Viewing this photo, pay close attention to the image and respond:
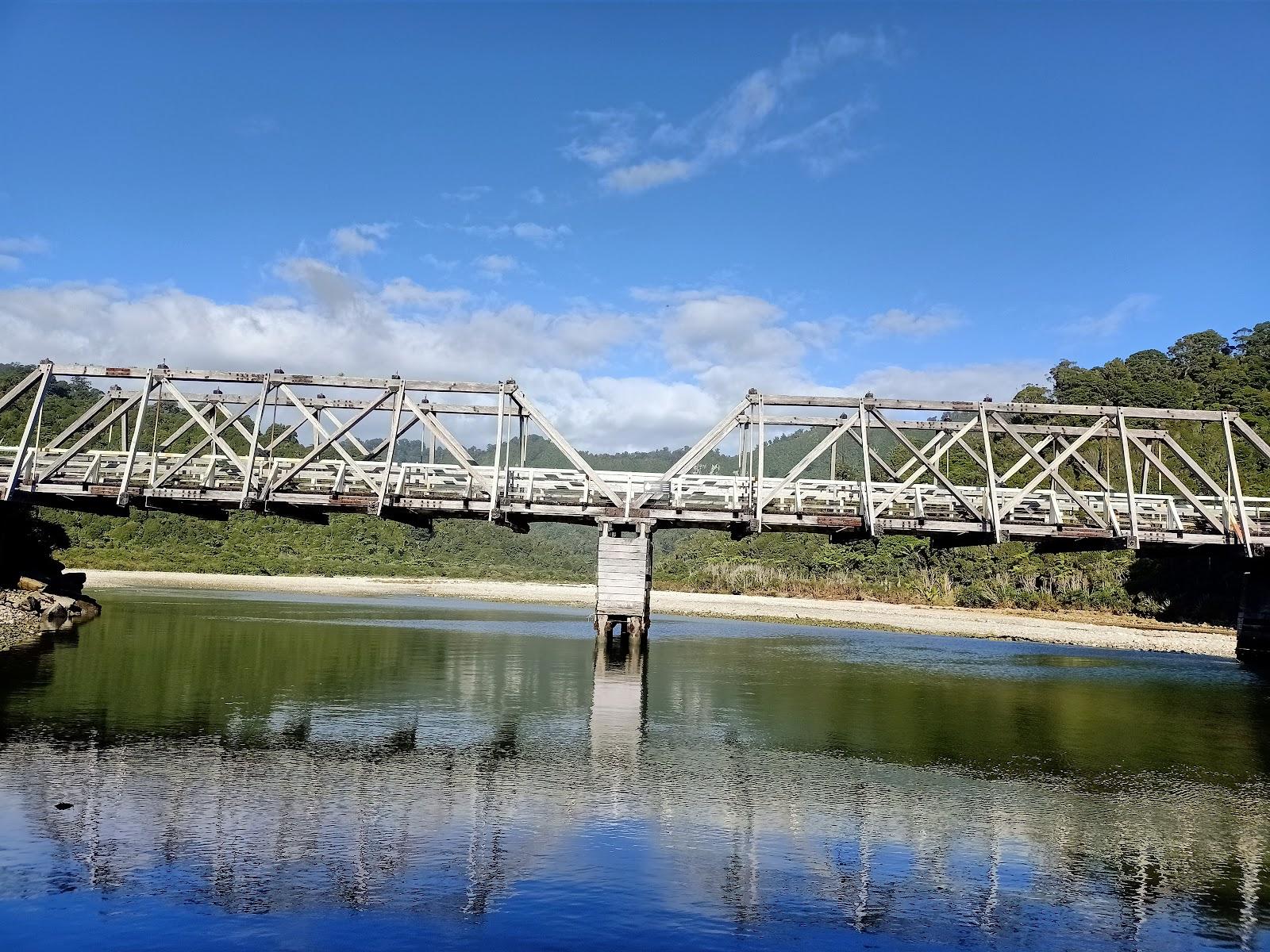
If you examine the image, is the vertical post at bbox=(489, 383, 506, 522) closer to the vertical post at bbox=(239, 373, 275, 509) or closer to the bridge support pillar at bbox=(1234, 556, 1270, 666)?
the vertical post at bbox=(239, 373, 275, 509)

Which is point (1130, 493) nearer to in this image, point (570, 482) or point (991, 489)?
point (991, 489)

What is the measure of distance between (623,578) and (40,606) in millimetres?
27226

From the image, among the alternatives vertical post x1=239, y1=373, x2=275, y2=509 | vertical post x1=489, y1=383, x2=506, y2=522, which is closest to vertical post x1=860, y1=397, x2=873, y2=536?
vertical post x1=489, y1=383, x2=506, y2=522

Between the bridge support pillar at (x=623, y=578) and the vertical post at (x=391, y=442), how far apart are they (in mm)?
9308

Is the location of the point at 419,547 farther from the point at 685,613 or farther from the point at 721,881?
the point at 721,881

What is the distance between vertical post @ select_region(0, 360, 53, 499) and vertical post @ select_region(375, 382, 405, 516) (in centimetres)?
1476

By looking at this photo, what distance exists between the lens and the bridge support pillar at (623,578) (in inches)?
1515

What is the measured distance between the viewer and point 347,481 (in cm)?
4184

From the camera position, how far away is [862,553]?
110m

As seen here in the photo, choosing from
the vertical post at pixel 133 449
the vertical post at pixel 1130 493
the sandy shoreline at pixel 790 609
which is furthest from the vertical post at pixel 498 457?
the sandy shoreline at pixel 790 609

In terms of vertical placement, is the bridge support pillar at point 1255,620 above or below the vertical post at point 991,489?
below

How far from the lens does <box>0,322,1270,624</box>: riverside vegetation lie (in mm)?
75625

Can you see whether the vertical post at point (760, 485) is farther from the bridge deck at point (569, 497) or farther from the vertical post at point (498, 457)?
the vertical post at point (498, 457)

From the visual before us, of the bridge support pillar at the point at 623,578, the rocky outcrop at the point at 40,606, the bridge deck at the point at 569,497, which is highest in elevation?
the bridge deck at the point at 569,497
